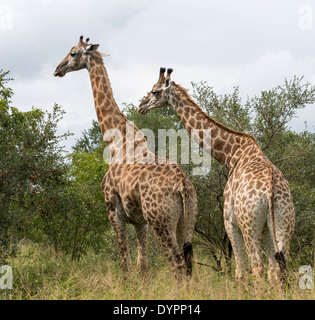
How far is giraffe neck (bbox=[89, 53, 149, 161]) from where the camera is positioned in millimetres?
8477

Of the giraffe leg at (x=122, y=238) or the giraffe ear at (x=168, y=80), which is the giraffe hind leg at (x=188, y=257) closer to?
the giraffe leg at (x=122, y=238)

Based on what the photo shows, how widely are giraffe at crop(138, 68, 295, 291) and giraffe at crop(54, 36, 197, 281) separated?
0.75 m

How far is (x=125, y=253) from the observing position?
8.16 meters

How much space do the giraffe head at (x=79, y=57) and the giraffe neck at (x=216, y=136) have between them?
2.15 meters

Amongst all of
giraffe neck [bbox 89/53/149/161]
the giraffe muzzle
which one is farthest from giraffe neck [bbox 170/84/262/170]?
giraffe neck [bbox 89/53/149/161]

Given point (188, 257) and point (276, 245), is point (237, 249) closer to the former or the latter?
point (188, 257)

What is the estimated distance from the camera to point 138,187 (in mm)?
7562

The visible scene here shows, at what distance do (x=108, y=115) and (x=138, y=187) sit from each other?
6.84ft

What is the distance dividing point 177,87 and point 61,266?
464 centimetres

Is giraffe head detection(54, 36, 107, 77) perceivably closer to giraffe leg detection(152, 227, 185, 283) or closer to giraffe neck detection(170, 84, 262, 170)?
giraffe neck detection(170, 84, 262, 170)
